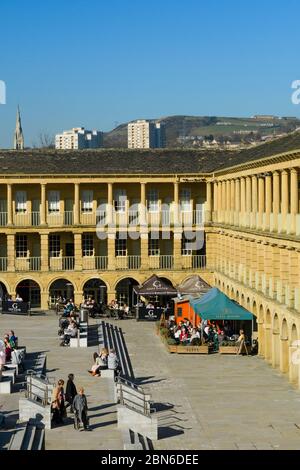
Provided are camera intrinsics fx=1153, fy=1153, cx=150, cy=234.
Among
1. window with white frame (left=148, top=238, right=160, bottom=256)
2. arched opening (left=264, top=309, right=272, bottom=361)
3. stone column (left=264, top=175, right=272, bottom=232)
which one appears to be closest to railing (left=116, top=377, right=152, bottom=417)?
arched opening (left=264, top=309, right=272, bottom=361)

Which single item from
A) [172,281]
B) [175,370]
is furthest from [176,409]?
[172,281]

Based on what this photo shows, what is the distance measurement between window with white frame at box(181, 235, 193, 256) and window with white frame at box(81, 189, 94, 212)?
6.54 m

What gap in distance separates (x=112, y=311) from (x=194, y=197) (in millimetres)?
11573

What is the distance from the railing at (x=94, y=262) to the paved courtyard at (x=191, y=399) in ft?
50.9

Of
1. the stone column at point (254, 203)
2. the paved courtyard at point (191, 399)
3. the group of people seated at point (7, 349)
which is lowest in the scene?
the paved courtyard at point (191, 399)

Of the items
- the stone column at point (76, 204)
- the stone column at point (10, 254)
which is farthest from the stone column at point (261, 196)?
the stone column at point (10, 254)

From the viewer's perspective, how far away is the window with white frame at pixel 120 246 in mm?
77500

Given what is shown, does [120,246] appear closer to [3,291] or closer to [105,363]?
[3,291]

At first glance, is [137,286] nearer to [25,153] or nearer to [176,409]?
[25,153]

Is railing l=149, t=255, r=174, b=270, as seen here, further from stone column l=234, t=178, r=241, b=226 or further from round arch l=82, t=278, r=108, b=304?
stone column l=234, t=178, r=241, b=226

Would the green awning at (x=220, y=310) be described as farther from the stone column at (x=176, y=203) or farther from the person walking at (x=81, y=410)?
the person walking at (x=81, y=410)

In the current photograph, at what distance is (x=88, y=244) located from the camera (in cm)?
7744
